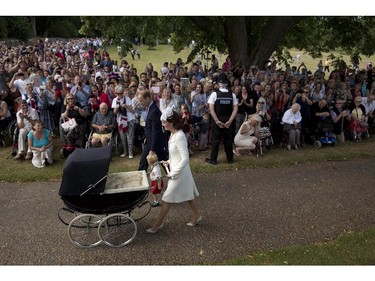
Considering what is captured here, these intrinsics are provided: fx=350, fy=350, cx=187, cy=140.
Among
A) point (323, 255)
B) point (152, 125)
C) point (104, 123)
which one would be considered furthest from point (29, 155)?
point (323, 255)

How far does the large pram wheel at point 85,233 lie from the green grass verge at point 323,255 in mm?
2035

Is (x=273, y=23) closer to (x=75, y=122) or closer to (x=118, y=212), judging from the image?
(x=75, y=122)

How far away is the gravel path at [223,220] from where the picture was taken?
4.97 metres

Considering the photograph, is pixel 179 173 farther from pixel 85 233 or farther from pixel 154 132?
pixel 85 233

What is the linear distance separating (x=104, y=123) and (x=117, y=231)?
368 cm

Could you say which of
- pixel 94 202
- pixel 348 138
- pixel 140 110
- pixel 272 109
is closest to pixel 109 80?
pixel 140 110

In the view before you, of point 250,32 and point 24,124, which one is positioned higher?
point 250,32

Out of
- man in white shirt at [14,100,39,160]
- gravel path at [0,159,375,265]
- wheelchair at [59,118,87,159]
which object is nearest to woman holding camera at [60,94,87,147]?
wheelchair at [59,118,87,159]

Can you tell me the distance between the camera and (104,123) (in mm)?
8594

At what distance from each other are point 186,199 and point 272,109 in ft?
17.7

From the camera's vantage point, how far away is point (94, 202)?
5027mm

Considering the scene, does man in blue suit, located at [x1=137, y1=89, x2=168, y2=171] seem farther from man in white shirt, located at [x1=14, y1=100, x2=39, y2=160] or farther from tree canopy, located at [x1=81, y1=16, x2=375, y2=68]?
tree canopy, located at [x1=81, y1=16, x2=375, y2=68]

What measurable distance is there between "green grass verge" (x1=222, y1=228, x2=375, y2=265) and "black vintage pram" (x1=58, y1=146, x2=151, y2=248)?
1651 mm

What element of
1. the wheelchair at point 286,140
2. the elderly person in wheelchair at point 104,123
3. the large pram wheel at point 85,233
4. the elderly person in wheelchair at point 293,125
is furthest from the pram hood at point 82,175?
the wheelchair at point 286,140
